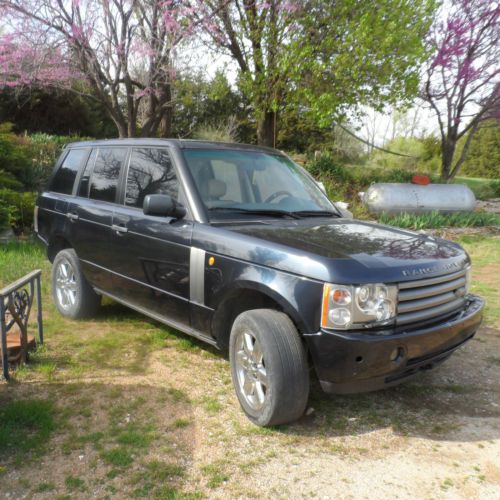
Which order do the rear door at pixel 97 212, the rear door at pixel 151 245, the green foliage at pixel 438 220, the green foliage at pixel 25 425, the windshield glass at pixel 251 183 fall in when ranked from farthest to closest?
1. the green foliage at pixel 438 220
2. the rear door at pixel 97 212
3. the windshield glass at pixel 251 183
4. the rear door at pixel 151 245
5. the green foliage at pixel 25 425

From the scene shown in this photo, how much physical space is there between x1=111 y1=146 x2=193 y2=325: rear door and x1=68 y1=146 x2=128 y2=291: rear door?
0.50 feet

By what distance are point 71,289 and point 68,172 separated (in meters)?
1.29

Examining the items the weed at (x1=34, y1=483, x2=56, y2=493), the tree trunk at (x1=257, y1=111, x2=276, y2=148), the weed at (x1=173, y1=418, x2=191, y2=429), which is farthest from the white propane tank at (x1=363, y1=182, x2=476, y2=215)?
the weed at (x1=34, y1=483, x2=56, y2=493)

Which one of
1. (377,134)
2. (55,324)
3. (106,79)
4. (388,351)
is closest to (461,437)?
(388,351)

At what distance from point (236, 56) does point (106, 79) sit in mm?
3384

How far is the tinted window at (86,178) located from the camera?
5.01 m

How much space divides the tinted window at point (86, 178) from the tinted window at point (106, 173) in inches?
3.1

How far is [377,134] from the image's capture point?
37.9m

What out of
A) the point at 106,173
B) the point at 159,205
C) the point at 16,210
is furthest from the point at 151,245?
the point at 16,210

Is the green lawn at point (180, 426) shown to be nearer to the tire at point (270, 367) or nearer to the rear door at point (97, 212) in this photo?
the tire at point (270, 367)

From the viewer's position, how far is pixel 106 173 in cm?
476

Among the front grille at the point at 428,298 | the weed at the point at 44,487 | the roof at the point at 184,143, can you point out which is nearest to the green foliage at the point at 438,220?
the roof at the point at 184,143

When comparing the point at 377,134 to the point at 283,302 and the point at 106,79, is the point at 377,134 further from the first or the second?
the point at 283,302

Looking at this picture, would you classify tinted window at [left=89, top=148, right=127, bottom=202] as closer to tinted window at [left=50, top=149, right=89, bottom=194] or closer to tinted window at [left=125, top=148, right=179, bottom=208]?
tinted window at [left=125, top=148, right=179, bottom=208]
